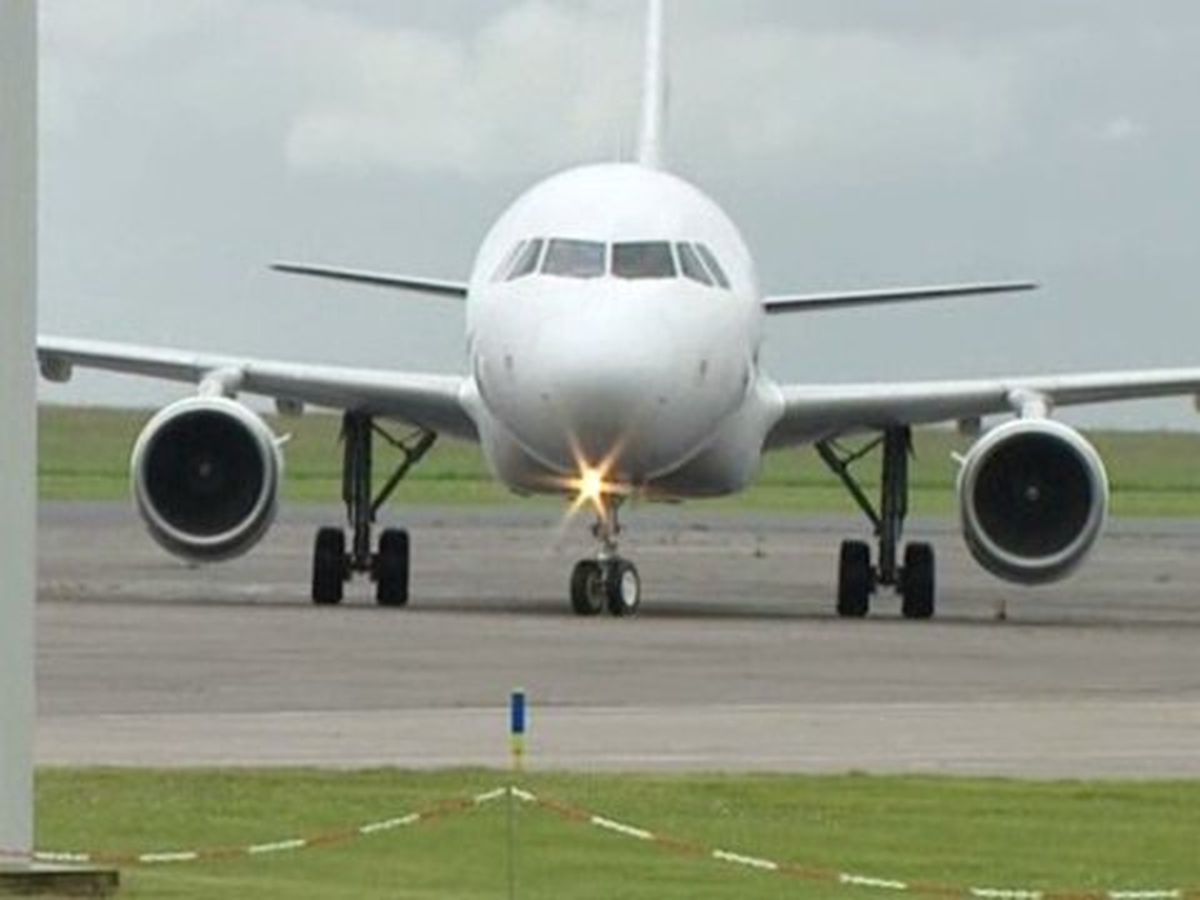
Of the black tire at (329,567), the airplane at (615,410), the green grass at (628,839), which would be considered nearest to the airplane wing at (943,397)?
the airplane at (615,410)

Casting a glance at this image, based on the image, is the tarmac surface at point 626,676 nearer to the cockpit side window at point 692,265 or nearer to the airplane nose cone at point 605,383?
the airplane nose cone at point 605,383

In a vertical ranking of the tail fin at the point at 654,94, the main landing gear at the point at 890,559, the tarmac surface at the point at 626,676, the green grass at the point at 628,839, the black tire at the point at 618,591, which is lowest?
the green grass at the point at 628,839

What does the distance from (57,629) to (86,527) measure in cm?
3233

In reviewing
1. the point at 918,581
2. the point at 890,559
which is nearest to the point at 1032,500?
the point at 918,581

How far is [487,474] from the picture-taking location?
106 m

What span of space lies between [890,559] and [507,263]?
4.62 m

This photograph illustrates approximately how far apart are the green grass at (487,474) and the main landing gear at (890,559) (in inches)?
1478

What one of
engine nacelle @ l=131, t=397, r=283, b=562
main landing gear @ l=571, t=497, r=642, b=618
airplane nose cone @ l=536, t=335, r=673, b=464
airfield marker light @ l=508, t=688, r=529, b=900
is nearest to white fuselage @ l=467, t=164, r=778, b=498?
airplane nose cone @ l=536, t=335, r=673, b=464

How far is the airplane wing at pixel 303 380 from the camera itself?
38.2 meters

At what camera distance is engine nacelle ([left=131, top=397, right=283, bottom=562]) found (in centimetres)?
3781

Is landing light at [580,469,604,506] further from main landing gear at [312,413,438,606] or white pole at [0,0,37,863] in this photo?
white pole at [0,0,37,863]

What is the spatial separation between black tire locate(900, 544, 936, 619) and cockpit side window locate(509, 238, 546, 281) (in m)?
4.14

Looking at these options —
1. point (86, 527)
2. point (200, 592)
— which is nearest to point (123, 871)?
point (200, 592)

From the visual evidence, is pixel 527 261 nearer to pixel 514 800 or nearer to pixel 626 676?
pixel 626 676
